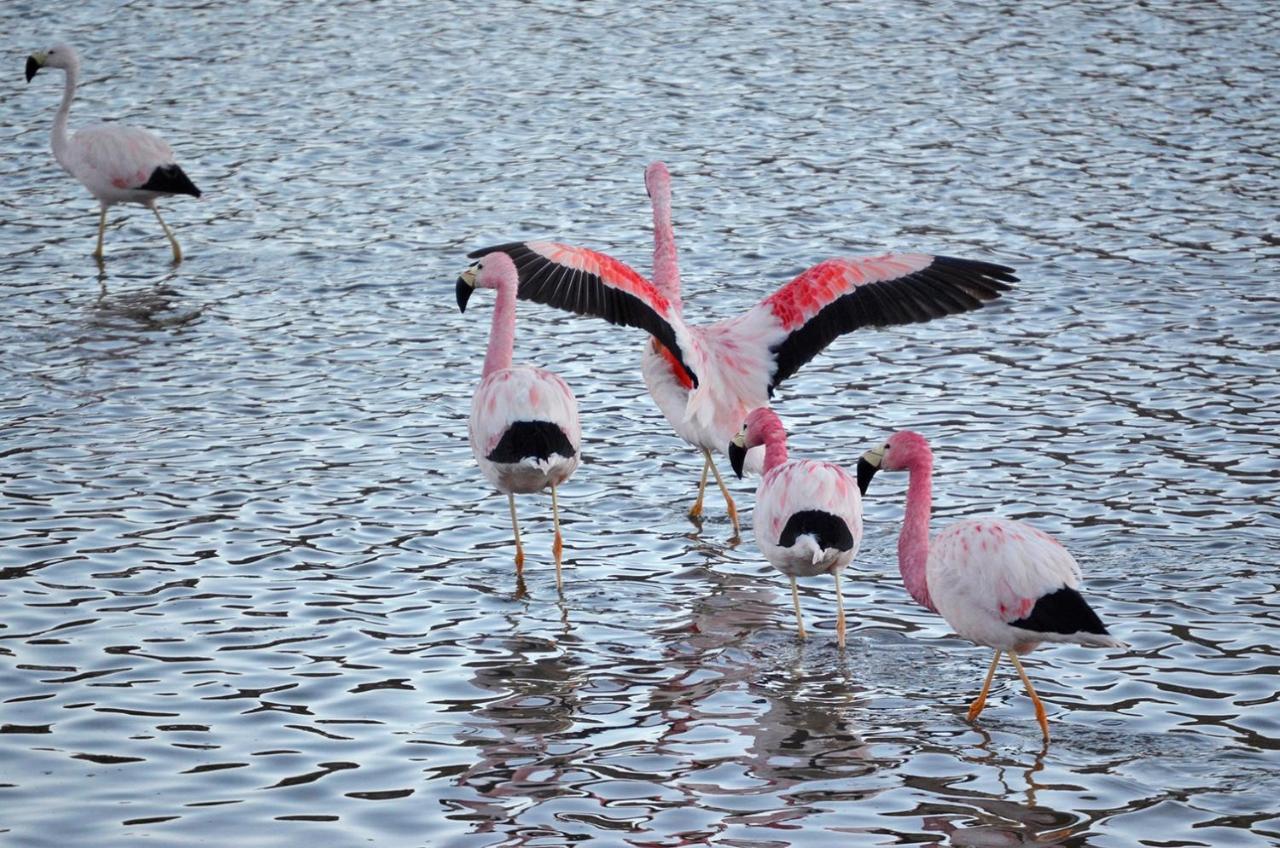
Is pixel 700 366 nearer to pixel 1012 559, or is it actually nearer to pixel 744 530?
pixel 744 530

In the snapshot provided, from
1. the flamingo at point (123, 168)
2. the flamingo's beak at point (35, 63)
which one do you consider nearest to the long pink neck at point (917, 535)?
the flamingo at point (123, 168)

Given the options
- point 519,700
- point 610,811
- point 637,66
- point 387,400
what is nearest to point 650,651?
point 519,700

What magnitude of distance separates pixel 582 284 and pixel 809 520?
7.15 feet

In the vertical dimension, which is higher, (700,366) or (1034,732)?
(700,366)

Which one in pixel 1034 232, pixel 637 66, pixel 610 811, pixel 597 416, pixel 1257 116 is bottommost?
pixel 610 811

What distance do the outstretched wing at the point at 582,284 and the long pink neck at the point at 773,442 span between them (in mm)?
992

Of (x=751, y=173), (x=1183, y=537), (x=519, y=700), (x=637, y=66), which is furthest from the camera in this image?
(x=637, y=66)

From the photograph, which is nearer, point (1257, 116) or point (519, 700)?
point (519, 700)

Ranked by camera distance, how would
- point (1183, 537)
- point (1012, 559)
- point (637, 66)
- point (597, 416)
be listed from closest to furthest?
point (1012, 559)
point (1183, 537)
point (597, 416)
point (637, 66)

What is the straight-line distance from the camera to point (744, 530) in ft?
29.1

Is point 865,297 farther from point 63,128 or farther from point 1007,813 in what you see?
point 63,128

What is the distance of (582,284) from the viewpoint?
27.7 feet

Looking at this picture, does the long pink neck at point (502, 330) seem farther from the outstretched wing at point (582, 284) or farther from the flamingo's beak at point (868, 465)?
the flamingo's beak at point (868, 465)

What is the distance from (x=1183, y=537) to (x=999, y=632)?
7.05 ft
